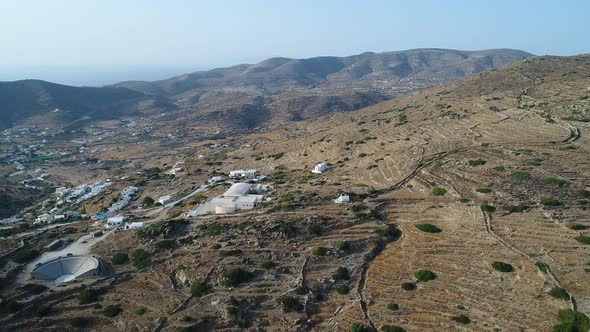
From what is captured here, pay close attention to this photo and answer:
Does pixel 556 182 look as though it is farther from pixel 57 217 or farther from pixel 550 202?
pixel 57 217

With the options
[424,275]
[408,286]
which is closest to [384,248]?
[424,275]

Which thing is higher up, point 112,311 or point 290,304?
point 290,304

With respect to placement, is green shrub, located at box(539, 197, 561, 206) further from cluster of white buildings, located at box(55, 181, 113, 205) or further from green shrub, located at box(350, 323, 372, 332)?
cluster of white buildings, located at box(55, 181, 113, 205)

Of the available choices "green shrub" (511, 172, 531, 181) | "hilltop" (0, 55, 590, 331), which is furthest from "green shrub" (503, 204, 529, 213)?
"green shrub" (511, 172, 531, 181)

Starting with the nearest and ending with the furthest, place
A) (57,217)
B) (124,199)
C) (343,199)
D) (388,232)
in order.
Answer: (388,232) → (343,199) → (57,217) → (124,199)

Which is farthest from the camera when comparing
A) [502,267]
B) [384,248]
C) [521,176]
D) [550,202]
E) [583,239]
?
[521,176]

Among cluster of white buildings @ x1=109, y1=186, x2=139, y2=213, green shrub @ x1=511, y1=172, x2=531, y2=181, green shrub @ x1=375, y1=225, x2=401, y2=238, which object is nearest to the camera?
green shrub @ x1=375, y1=225, x2=401, y2=238
